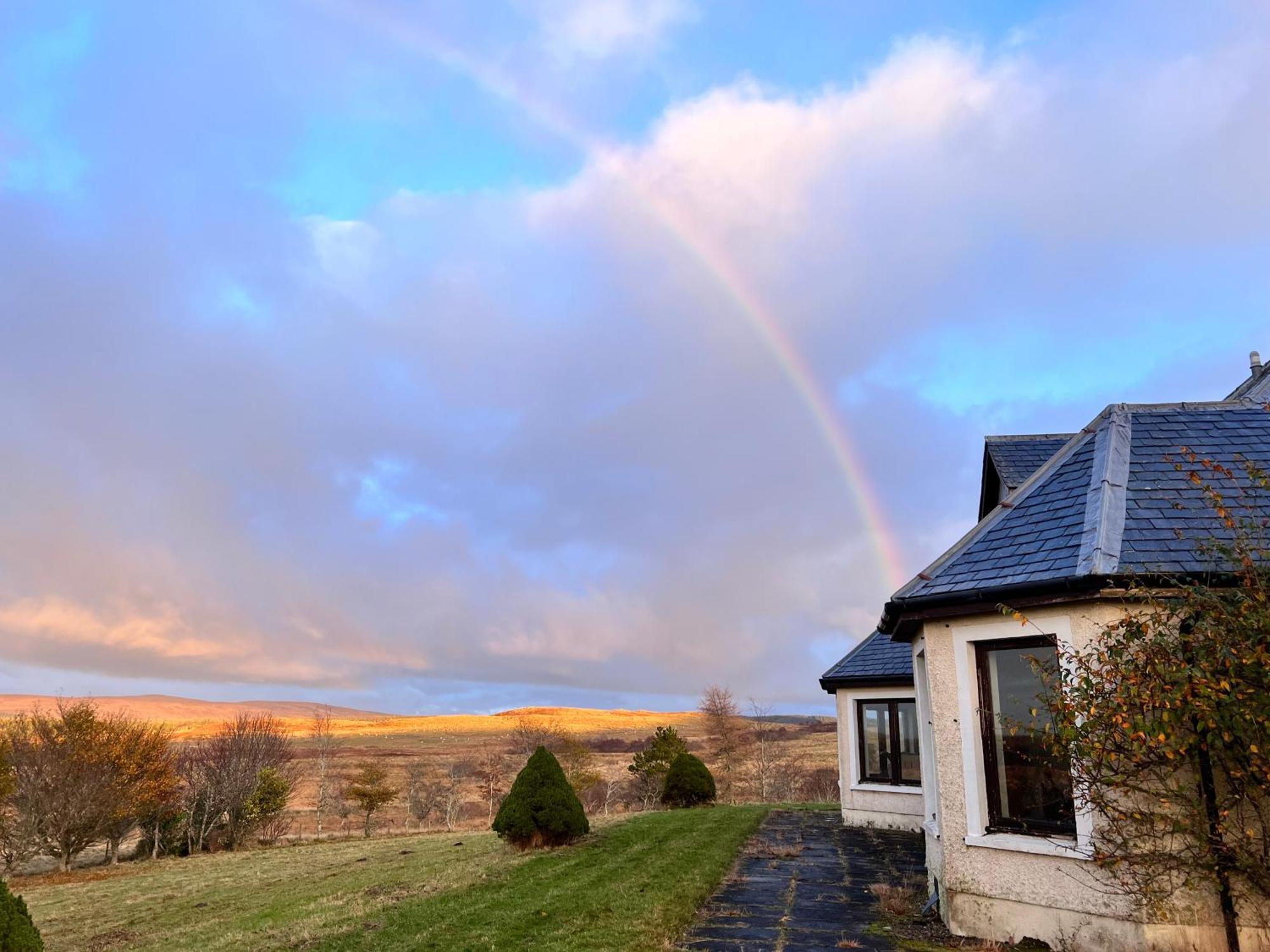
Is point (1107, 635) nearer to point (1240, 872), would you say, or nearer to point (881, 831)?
point (1240, 872)

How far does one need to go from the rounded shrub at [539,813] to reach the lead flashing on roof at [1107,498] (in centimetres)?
1062

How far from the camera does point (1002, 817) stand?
7.79m

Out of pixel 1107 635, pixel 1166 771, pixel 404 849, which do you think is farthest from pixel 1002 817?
pixel 404 849

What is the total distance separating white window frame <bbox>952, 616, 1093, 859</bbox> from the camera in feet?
24.0

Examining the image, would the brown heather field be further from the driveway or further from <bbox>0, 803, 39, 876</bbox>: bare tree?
the driveway

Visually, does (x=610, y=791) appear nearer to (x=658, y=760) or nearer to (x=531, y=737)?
(x=658, y=760)

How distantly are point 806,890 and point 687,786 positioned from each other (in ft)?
46.1

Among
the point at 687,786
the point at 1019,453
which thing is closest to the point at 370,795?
the point at 687,786

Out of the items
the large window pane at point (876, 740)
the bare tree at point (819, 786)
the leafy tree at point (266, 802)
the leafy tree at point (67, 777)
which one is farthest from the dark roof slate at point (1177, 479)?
the leafy tree at point (266, 802)

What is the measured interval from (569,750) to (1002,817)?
111 feet

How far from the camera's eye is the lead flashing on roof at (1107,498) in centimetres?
717

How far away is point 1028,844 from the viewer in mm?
7379

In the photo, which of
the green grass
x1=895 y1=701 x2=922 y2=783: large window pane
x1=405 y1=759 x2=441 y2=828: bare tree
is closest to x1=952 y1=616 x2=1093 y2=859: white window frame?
the green grass

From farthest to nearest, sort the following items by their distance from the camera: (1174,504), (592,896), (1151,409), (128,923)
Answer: (128,923)
(592,896)
(1151,409)
(1174,504)
